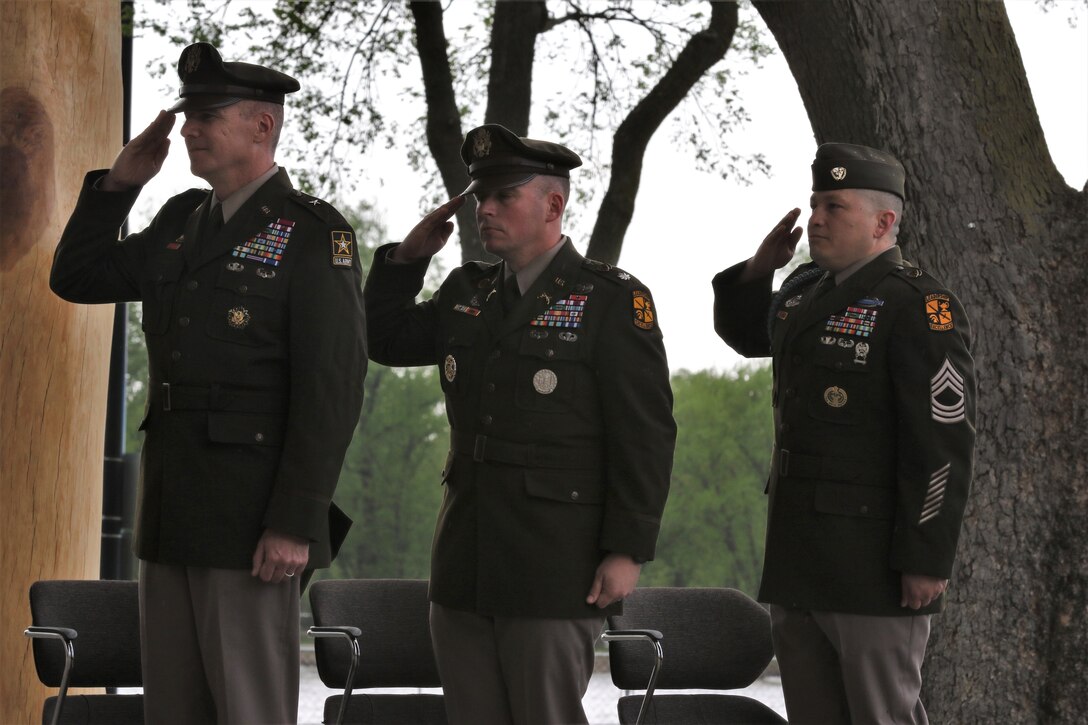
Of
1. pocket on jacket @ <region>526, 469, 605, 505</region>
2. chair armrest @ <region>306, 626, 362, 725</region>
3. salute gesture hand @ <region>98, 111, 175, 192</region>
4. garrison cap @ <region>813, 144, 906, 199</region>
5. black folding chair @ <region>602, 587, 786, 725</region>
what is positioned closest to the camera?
pocket on jacket @ <region>526, 469, 605, 505</region>

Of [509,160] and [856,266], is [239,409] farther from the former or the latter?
[856,266]

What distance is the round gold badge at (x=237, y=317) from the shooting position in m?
2.69

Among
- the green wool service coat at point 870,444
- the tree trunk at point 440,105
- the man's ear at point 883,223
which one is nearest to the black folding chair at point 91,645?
the green wool service coat at point 870,444

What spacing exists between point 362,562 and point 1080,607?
15.9m

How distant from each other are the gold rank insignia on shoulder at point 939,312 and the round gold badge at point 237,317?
149 cm

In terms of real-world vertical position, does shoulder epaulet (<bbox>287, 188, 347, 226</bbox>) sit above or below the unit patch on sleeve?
above

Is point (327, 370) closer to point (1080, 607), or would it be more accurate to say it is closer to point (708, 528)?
point (1080, 607)

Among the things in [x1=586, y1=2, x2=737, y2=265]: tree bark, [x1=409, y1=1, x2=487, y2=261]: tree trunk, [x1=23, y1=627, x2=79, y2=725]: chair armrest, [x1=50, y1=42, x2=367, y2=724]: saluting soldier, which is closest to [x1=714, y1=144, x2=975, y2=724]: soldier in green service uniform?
[x1=50, y1=42, x2=367, y2=724]: saluting soldier

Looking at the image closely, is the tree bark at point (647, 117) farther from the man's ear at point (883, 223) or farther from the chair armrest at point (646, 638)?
the man's ear at point (883, 223)

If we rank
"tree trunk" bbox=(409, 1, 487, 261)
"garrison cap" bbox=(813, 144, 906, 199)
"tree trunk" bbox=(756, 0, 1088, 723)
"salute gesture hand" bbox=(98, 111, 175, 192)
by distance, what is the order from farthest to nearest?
"tree trunk" bbox=(409, 1, 487, 261) < "tree trunk" bbox=(756, 0, 1088, 723) < "garrison cap" bbox=(813, 144, 906, 199) < "salute gesture hand" bbox=(98, 111, 175, 192)

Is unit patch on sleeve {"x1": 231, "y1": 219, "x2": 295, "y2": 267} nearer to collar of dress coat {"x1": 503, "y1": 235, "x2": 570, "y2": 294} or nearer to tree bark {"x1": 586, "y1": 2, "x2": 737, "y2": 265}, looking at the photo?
collar of dress coat {"x1": 503, "y1": 235, "x2": 570, "y2": 294}

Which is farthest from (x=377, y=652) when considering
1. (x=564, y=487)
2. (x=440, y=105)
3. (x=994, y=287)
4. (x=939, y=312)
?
(x=440, y=105)

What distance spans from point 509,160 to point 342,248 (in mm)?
409

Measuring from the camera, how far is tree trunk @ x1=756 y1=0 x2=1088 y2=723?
4.16 m
